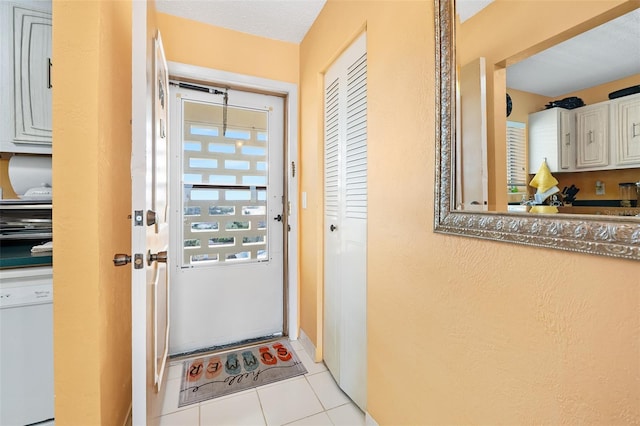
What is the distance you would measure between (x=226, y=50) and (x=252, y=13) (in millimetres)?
342

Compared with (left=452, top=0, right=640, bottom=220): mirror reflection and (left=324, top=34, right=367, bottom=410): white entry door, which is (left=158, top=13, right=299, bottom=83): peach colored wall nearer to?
(left=324, top=34, right=367, bottom=410): white entry door

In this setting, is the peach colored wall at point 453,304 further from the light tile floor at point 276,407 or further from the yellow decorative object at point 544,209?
the light tile floor at point 276,407

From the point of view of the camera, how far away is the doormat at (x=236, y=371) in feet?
5.38

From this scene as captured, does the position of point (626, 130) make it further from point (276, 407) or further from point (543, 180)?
point (276, 407)

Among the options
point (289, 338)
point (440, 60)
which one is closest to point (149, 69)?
point (440, 60)

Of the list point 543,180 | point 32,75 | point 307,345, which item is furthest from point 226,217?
point 543,180

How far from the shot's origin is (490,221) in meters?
0.73

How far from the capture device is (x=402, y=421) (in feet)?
3.61

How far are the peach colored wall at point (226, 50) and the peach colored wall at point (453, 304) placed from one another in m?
0.69

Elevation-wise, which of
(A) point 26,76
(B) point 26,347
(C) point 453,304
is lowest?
(B) point 26,347

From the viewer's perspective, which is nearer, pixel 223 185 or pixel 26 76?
pixel 26 76

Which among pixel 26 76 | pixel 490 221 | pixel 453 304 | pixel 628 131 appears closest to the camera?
pixel 628 131

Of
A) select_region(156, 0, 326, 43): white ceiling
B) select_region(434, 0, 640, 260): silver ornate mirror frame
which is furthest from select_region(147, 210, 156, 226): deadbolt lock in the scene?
select_region(156, 0, 326, 43): white ceiling

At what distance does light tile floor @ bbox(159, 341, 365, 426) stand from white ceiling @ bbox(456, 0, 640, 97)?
161cm
